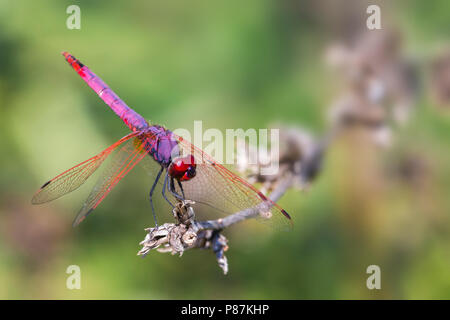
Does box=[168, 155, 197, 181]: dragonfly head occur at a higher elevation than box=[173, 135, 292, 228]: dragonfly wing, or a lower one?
higher

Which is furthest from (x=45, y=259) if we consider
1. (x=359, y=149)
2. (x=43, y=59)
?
(x=359, y=149)

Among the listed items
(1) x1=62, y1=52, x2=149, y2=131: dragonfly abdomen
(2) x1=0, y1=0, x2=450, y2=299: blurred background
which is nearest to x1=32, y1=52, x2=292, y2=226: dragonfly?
(1) x1=62, y1=52, x2=149, y2=131: dragonfly abdomen

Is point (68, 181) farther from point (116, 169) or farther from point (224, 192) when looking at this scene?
point (224, 192)

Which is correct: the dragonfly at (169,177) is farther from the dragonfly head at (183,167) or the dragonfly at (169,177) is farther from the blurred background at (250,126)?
the blurred background at (250,126)

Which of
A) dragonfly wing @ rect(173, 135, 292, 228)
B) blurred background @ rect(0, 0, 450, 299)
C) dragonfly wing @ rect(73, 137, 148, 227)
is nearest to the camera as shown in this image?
dragonfly wing @ rect(173, 135, 292, 228)

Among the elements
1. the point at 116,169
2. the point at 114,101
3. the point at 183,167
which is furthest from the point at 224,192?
the point at 114,101

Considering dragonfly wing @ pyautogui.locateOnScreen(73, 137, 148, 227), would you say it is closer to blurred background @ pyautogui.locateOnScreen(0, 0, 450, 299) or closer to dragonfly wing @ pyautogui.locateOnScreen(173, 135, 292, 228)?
dragonfly wing @ pyautogui.locateOnScreen(173, 135, 292, 228)

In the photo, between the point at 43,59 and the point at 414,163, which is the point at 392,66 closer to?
the point at 414,163

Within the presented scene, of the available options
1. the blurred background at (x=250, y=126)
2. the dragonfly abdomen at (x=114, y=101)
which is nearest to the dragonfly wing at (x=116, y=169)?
the dragonfly abdomen at (x=114, y=101)
